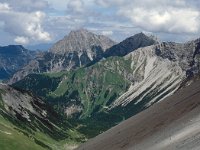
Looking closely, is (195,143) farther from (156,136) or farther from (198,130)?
(156,136)

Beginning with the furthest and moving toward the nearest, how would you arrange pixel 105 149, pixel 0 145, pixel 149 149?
pixel 0 145, pixel 105 149, pixel 149 149

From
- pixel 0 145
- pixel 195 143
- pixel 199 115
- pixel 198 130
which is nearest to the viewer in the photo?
pixel 195 143

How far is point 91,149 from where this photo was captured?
115 metres

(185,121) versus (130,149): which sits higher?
(185,121)

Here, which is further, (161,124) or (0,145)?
(0,145)

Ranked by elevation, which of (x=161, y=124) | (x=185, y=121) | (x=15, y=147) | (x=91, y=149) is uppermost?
(x=185, y=121)

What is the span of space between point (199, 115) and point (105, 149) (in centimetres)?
3007

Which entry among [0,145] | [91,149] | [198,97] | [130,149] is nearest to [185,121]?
[130,149]

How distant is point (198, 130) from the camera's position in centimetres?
6103

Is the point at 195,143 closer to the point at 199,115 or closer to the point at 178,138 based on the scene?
the point at 178,138

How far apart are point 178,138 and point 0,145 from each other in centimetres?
13530

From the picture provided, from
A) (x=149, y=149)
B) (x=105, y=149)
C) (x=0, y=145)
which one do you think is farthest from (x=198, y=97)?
(x=0, y=145)

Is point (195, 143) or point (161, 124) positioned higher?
point (195, 143)

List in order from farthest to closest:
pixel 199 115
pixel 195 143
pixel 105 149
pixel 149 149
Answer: pixel 105 149
pixel 199 115
pixel 149 149
pixel 195 143
